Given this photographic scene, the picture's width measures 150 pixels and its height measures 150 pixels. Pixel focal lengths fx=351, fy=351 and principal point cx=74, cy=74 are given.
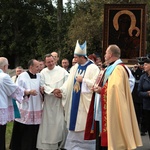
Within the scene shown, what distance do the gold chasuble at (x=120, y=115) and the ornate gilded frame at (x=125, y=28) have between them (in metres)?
9.30

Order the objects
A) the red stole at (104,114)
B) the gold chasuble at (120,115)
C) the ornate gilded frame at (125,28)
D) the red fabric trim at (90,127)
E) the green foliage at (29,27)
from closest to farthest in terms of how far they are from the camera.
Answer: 1. the gold chasuble at (120,115)
2. the red stole at (104,114)
3. the red fabric trim at (90,127)
4. the ornate gilded frame at (125,28)
5. the green foliage at (29,27)

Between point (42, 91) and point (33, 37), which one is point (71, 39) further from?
point (42, 91)

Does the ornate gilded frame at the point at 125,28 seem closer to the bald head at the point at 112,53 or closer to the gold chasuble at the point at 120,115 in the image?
the bald head at the point at 112,53

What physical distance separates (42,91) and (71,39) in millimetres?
18180

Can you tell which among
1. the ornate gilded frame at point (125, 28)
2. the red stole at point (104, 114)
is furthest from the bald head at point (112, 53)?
the ornate gilded frame at point (125, 28)

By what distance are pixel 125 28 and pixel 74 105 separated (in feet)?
29.5

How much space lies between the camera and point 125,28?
1530 cm

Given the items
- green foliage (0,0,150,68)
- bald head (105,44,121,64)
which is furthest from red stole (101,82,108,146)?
green foliage (0,0,150,68)

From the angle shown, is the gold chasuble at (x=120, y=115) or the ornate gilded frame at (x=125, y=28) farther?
the ornate gilded frame at (x=125, y=28)

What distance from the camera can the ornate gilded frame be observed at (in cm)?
1495

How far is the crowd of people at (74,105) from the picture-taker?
560 cm

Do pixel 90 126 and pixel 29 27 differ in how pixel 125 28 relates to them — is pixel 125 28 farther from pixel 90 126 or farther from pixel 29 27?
pixel 29 27

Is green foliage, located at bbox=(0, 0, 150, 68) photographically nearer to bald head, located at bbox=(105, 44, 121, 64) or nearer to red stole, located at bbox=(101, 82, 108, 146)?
bald head, located at bbox=(105, 44, 121, 64)

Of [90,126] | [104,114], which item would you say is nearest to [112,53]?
[104,114]
